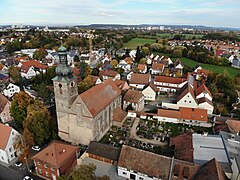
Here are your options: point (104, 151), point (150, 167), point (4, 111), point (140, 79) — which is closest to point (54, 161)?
point (104, 151)

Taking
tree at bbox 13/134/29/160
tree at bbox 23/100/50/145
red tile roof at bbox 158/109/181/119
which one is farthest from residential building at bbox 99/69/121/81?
tree at bbox 13/134/29/160

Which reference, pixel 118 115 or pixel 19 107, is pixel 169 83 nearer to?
pixel 118 115

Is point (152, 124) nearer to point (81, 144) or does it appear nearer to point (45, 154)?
point (81, 144)

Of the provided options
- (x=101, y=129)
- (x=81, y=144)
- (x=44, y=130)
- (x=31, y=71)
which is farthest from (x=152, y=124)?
(x=31, y=71)

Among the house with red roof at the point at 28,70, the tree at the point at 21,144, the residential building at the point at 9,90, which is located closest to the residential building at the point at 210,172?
the tree at the point at 21,144

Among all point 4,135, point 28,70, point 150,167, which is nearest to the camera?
point 150,167

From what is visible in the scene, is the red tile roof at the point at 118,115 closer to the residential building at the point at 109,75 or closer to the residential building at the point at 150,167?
the residential building at the point at 150,167
